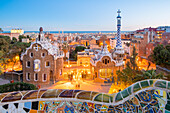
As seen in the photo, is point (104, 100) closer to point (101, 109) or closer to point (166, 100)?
point (101, 109)

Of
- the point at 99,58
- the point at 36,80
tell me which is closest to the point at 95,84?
the point at 99,58

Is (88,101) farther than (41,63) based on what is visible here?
No

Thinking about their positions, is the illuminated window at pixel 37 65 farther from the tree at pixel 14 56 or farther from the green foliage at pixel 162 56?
the green foliage at pixel 162 56

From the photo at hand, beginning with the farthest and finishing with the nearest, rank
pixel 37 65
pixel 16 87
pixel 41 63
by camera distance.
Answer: pixel 41 63
pixel 37 65
pixel 16 87

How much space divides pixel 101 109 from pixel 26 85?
39.4 ft

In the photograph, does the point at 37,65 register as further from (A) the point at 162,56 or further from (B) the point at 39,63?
(A) the point at 162,56

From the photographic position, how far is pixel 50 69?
81.1 ft

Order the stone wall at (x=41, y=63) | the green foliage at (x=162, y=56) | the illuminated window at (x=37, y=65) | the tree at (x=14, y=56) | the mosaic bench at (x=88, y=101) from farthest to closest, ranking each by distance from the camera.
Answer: the tree at (x=14, y=56)
the green foliage at (x=162, y=56)
the stone wall at (x=41, y=63)
the illuminated window at (x=37, y=65)
the mosaic bench at (x=88, y=101)

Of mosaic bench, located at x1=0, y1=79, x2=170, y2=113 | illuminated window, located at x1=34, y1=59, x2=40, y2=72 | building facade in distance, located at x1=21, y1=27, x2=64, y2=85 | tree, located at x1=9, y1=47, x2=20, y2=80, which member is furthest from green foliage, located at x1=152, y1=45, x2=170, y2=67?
tree, located at x1=9, y1=47, x2=20, y2=80

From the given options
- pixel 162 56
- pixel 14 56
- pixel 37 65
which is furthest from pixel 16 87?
pixel 162 56

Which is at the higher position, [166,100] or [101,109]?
[166,100]

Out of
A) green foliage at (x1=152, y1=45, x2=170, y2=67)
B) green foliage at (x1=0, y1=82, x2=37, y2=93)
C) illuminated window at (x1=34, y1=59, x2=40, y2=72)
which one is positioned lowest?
green foliage at (x1=0, y1=82, x2=37, y2=93)

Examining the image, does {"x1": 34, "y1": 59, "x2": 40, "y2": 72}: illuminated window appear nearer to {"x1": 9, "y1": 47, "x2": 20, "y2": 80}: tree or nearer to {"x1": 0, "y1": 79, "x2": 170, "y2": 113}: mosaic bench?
{"x1": 9, "y1": 47, "x2": 20, "y2": 80}: tree

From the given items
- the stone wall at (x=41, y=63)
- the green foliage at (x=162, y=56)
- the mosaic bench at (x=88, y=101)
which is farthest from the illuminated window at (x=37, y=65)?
the green foliage at (x=162, y=56)
